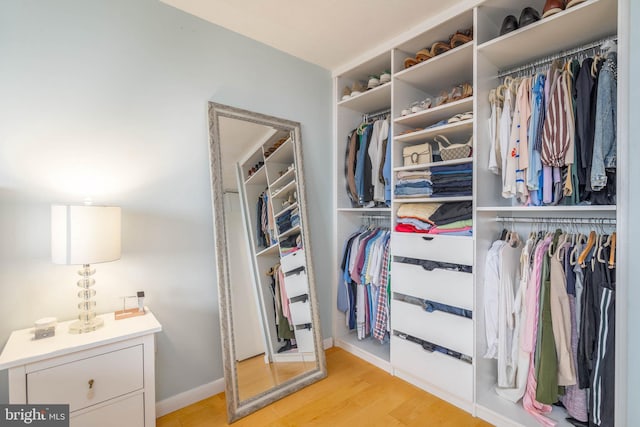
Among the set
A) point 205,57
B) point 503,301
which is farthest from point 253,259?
point 503,301

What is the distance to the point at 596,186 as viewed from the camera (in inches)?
55.7

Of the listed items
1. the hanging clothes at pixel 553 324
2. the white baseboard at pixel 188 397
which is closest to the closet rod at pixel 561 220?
the hanging clothes at pixel 553 324

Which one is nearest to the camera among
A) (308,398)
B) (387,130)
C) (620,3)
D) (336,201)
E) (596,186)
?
(620,3)

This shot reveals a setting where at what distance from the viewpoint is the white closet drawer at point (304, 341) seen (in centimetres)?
217

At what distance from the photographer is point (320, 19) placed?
1.96 meters

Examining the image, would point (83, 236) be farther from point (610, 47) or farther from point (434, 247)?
point (610, 47)

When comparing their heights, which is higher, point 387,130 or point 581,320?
point 387,130

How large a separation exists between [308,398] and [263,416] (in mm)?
312

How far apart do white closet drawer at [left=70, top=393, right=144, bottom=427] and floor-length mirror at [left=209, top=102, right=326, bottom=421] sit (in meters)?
0.48

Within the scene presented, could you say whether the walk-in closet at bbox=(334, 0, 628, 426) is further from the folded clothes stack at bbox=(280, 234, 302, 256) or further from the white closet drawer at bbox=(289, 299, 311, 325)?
the folded clothes stack at bbox=(280, 234, 302, 256)

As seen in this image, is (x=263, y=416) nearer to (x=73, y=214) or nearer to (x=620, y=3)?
(x=73, y=214)

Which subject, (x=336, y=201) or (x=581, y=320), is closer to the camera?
(x=581, y=320)

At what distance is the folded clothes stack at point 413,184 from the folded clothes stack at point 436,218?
0.30 ft

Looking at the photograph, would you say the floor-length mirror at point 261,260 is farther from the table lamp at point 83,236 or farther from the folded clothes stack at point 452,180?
the folded clothes stack at point 452,180
